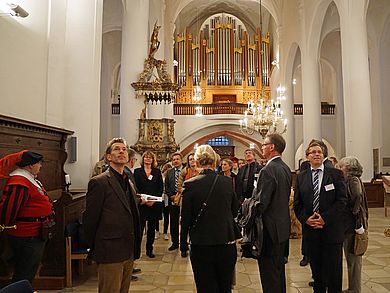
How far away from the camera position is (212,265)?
2791 mm

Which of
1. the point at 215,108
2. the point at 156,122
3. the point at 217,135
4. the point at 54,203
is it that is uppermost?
the point at 215,108

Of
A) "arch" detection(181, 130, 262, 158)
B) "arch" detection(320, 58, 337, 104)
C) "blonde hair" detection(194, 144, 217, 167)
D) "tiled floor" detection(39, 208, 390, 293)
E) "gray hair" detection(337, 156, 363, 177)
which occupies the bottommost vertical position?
"tiled floor" detection(39, 208, 390, 293)

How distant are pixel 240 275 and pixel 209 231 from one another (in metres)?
2.16

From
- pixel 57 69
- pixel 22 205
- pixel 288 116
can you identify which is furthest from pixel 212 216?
pixel 288 116

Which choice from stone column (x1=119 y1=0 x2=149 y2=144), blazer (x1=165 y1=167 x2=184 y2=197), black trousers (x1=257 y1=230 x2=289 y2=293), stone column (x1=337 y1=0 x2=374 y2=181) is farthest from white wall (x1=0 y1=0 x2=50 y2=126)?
stone column (x1=337 y1=0 x2=374 y2=181)

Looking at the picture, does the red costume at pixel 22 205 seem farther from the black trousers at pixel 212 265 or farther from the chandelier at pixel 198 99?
the chandelier at pixel 198 99

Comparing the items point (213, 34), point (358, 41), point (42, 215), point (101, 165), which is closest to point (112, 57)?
point (213, 34)

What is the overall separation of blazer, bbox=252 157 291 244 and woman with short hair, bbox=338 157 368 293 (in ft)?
2.82

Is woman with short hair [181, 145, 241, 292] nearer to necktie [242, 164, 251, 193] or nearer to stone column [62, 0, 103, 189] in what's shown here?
necktie [242, 164, 251, 193]

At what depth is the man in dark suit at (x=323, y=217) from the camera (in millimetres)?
3291

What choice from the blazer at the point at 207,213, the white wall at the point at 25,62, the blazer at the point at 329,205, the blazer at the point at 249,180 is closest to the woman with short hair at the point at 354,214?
the blazer at the point at 329,205

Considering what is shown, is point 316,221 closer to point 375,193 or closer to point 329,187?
point 329,187

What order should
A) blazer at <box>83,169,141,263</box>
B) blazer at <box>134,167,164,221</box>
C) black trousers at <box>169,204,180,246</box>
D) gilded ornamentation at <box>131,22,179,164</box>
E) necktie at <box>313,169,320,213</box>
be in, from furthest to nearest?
gilded ornamentation at <box>131,22,179,164</box> < black trousers at <box>169,204,180,246</box> < blazer at <box>134,167,164,221</box> < necktie at <box>313,169,320,213</box> < blazer at <box>83,169,141,263</box>

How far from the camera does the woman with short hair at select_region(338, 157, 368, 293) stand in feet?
11.6
